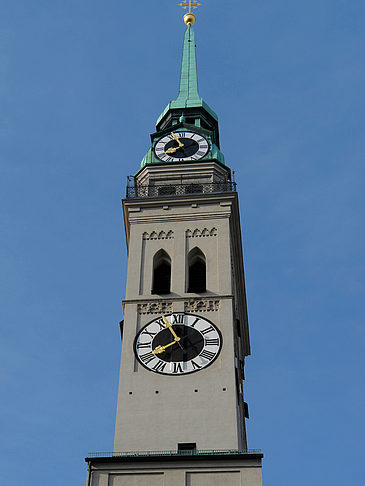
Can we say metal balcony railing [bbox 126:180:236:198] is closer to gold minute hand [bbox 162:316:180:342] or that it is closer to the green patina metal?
the green patina metal

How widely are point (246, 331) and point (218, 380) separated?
976 centimetres

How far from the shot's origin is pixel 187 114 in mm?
54500

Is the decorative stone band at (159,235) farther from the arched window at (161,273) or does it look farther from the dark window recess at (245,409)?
the dark window recess at (245,409)

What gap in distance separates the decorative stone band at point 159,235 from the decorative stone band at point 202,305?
4.07 m

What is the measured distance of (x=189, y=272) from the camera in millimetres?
43344

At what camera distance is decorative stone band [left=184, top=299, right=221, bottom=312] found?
134 feet

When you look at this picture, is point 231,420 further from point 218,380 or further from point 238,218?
point 238,218

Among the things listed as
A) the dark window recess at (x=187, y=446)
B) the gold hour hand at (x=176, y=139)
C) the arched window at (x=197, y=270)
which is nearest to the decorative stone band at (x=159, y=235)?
the arched window at (x=197, y=270)

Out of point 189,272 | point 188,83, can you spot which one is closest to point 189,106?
point 188,83

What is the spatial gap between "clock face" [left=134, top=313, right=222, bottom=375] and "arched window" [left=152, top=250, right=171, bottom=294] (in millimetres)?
2229

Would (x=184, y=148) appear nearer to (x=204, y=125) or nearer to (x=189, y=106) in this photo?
(x=204, y=125)

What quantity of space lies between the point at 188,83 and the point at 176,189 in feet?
41.0

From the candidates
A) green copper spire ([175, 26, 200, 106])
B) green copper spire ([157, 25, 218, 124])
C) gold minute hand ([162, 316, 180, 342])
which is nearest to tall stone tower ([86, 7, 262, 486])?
gold minute hand ([162, 316, 180, 342])

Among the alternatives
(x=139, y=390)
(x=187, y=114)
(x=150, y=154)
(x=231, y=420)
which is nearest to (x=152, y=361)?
(x=139, y=390)
